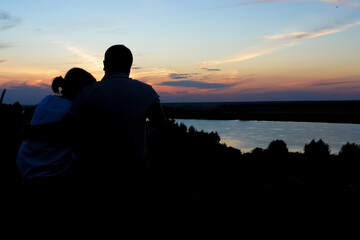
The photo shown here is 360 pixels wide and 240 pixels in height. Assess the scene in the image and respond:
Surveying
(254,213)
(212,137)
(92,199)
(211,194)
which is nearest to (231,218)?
(254,213)

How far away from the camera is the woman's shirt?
2818 mm

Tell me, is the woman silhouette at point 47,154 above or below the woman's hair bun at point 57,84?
below

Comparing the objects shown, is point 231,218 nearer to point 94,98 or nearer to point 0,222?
point 94,98

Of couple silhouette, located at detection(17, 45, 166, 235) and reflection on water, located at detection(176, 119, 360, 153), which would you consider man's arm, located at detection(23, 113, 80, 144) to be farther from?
reflection on water, located at detection(176, 119, 360, 153)

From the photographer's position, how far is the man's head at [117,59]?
2865 mm

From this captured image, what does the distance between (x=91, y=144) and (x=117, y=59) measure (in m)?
0.82

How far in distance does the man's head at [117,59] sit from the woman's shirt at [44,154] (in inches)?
22.8

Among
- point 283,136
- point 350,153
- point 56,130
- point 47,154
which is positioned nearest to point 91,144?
point 56,130

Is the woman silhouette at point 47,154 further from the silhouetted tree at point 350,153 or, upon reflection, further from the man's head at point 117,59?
the silhouetted tree at point 350,153

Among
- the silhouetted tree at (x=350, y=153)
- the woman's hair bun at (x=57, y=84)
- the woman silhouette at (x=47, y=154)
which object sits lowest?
the silhouetted tree at (x=350, y=153)

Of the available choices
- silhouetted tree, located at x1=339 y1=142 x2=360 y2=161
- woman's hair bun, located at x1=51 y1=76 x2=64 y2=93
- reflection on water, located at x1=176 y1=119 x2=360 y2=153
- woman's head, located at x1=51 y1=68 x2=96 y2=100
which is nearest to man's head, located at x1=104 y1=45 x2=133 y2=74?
woman's head, located at x1=51 y1=68 x2=96 y2=100

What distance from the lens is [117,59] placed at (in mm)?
2885

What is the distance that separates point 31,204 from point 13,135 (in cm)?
594

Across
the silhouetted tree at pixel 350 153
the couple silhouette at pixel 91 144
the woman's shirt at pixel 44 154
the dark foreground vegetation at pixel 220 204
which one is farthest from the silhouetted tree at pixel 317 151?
the woman's shirt at pixel 44 154
